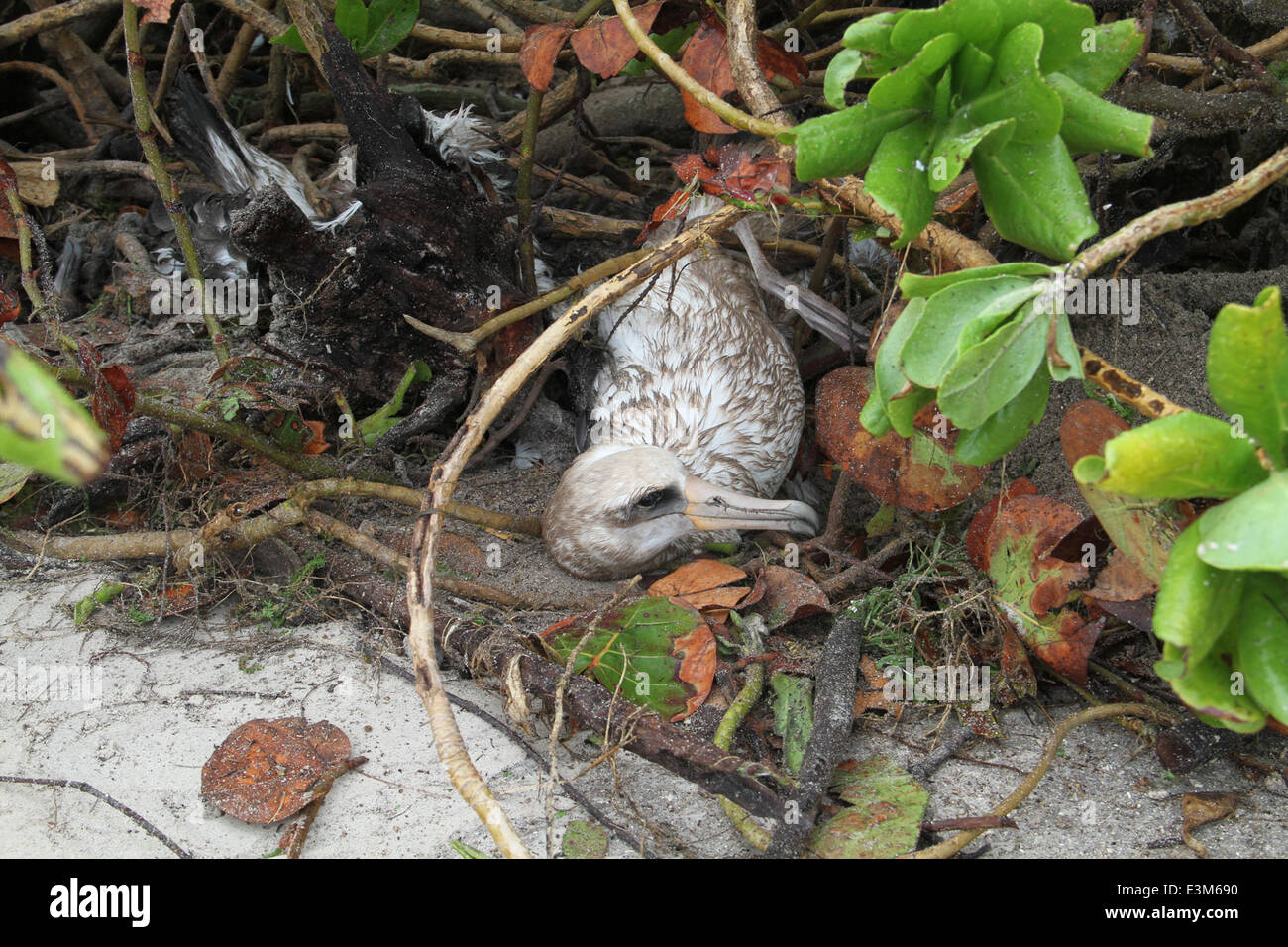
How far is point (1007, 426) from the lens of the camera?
63.5 inches

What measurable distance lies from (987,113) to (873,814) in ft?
4.06

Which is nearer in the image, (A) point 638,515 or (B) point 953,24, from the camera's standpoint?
(B) point 953,24

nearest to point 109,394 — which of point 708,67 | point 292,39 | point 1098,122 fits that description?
point 292,39

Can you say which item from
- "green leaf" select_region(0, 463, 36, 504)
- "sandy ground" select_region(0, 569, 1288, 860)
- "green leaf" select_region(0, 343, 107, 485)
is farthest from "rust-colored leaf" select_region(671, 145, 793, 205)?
"green leaf" select_region(0, 463, 36, 504)

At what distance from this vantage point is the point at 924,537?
8.18ft

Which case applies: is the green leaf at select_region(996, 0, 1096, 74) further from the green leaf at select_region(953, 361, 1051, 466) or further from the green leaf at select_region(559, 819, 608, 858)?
the green leaf at select_region(559, 819, 608, 858)

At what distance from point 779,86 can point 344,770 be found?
2118mm

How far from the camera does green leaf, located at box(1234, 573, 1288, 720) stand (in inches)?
52.8

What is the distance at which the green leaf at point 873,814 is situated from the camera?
177 cm

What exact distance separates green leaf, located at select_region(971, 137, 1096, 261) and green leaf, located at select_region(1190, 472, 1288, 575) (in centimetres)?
50

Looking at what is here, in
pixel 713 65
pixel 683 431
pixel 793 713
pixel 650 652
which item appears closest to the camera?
pixel 793 713

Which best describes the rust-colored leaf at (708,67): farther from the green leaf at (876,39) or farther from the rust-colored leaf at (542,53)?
the green leaf at (876,39)

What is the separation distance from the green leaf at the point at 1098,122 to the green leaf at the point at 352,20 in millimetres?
2061

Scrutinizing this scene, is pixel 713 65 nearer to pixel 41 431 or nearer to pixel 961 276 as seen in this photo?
pixel 961 276
